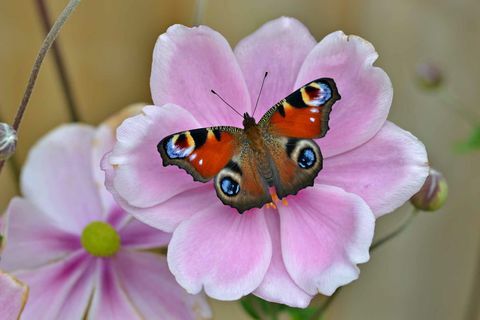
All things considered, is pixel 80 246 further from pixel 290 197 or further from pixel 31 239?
pixel 290 197

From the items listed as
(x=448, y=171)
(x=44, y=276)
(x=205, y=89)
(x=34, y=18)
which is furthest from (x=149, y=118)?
(x=448, y=171)

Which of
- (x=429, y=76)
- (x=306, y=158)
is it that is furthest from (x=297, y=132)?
(x=429, y=76)

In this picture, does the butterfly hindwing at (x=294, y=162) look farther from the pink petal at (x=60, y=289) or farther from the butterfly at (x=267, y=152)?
the pink petal at (x=60, y=289)

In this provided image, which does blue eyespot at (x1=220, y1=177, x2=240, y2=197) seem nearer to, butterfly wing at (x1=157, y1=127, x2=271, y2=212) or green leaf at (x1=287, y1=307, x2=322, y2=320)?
butterfly wing at (x1=157, y1=127, x2=271, y2=212)

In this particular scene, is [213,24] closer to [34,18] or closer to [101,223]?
[34,18]

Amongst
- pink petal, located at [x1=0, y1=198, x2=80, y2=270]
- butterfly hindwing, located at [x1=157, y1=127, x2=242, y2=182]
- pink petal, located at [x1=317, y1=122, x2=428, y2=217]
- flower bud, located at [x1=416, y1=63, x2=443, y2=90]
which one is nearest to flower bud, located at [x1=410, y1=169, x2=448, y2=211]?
pink petal, located at [x1=317, y1=122, x2=428, y2=217]

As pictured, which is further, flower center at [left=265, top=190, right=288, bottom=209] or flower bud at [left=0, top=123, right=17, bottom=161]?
flower center at [left=265, top=190, right=288, bottom=209]
